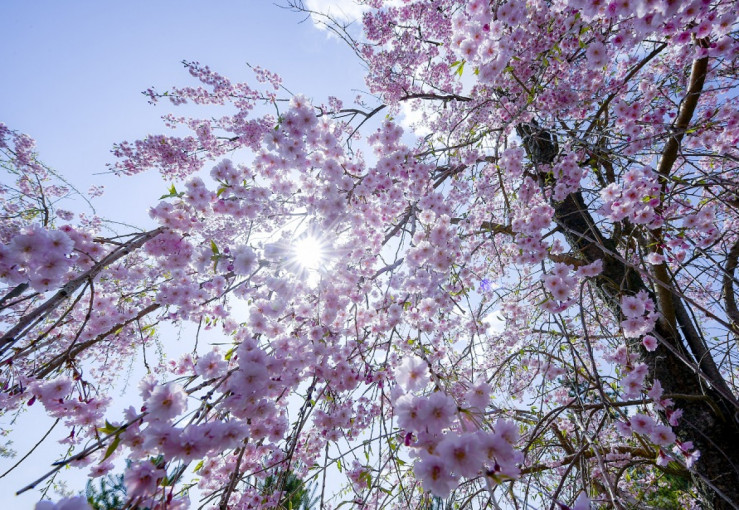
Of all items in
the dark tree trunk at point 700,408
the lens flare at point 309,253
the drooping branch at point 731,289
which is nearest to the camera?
the dark tree trunk at point 700,408

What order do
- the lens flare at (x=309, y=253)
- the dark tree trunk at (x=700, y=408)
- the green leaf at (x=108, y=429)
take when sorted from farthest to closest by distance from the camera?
the lens flare at (x=309, y=253) → the dark tree trunk at (x=700, y=408) → the green leaf at (x=108, y=429)

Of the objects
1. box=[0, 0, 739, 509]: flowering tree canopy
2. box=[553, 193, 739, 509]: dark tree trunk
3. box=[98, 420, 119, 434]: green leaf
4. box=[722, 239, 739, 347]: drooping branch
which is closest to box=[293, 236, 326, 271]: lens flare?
box=[0, 0, 739, 509]: flowering tree canopy

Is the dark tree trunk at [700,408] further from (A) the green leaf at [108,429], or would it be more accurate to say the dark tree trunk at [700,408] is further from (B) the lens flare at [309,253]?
(A) the green leaf at [108,429]

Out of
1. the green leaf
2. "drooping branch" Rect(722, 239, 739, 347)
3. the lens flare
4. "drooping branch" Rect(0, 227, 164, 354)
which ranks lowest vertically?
the green leaf

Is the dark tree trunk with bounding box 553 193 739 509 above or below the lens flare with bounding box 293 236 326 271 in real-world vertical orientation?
below

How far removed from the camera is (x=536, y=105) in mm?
3100

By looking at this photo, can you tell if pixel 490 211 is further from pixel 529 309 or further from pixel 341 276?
pixel 341 276

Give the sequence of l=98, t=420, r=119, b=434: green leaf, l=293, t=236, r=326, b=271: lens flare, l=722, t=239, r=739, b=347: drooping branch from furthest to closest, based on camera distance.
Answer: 1. l=722, t=239, r=739, b=347: drooping branch
2. l=293, t=236, r=326, b=271: lens flare
3. l=98, t=420, r=119, b=434: green leaf

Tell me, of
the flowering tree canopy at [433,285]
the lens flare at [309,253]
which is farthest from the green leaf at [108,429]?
the lens flare at [309,253]

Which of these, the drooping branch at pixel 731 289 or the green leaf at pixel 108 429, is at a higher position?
the drooping branch at pixel 731 289

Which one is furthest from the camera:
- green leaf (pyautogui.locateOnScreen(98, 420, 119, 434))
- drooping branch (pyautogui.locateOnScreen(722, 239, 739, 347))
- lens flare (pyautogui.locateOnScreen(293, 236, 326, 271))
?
drooping branch (pyautogui.locateOnScreen(722, 239, 739, 347))

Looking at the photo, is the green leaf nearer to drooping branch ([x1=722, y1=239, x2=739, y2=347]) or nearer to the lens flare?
the lens flare

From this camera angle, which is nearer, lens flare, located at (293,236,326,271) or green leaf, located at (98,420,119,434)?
green leaf, located at (98,420,119,434)

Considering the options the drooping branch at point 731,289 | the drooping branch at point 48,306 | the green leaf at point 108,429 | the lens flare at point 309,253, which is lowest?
the green leaf at point 108,429
